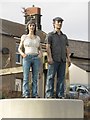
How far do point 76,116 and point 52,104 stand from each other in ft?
1.66

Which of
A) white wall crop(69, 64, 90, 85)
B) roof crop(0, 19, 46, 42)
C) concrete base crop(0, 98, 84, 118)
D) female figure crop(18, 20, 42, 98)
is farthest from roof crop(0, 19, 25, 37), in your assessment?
concrete base crop(0, 98, 84, 118)

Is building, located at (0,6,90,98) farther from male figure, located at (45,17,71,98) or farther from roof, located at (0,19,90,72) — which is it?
male figure, located at (45,17,71,98)

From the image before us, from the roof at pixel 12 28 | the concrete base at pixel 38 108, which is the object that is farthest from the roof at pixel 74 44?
the concrete base at pixel 38 108

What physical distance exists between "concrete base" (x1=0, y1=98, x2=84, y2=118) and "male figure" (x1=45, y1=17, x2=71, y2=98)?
0.60 m

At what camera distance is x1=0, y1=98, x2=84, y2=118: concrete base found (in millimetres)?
7496

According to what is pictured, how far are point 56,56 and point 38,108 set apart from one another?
111 centimetres

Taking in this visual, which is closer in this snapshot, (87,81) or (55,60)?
(55,60)

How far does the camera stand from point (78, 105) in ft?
25.7

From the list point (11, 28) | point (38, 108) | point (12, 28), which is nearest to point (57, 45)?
point (38, 108)

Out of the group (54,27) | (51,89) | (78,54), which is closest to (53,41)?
(54,27)

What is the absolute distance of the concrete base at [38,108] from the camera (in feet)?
24.6

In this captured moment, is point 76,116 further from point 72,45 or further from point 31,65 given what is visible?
point 72,45

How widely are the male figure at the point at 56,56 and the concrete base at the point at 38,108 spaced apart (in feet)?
1.96

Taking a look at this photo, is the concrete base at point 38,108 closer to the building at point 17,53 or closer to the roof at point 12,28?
the building at point 17,53
